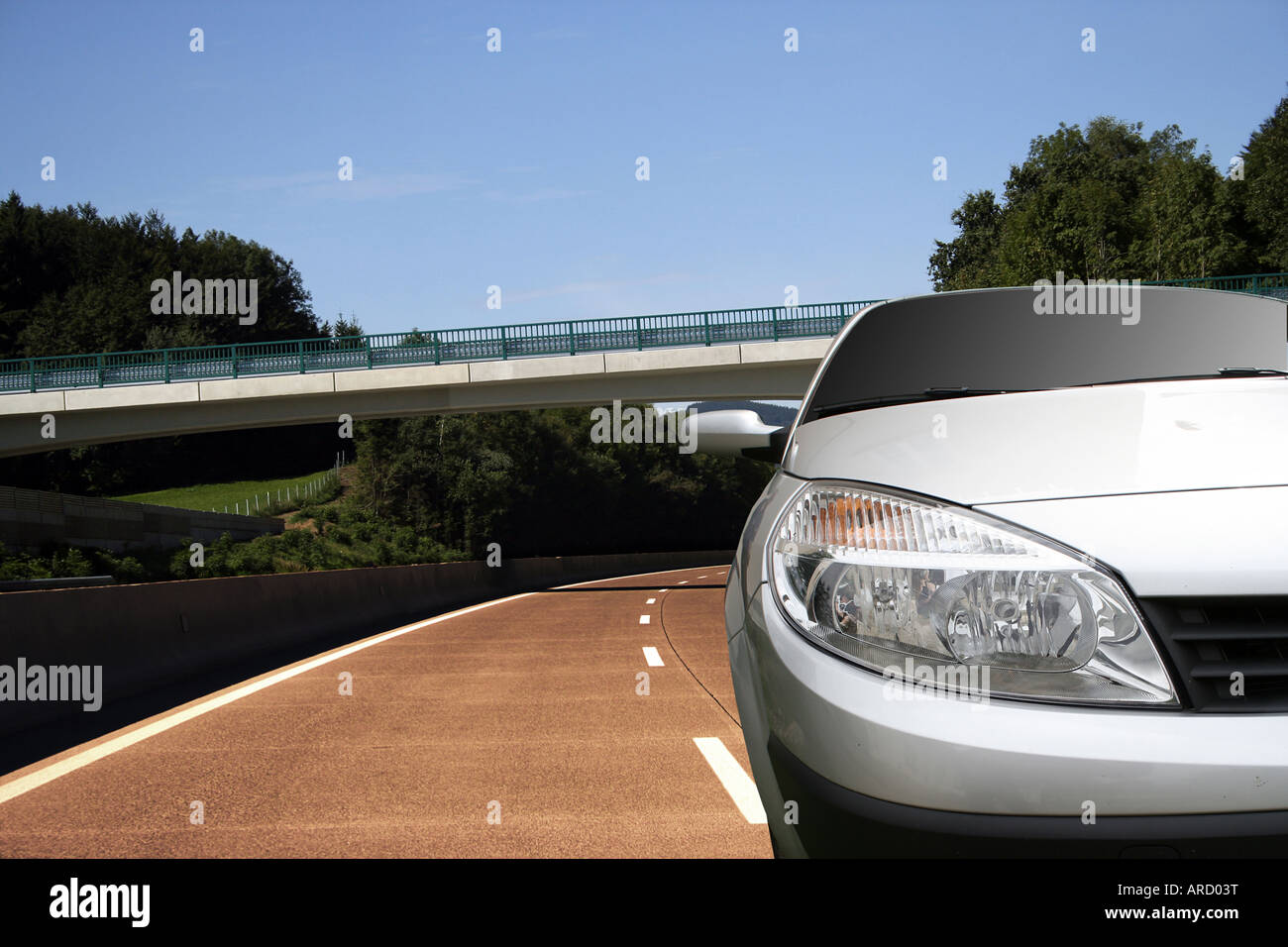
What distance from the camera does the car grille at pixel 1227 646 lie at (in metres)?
1.93

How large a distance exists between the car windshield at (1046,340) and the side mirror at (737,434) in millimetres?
367

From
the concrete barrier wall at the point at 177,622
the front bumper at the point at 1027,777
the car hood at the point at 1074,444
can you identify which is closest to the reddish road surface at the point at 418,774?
the concrete barrier wall at the point at 177,622

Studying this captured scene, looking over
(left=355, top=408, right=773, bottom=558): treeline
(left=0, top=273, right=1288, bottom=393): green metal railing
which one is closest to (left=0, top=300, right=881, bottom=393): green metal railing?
(left=0, top=273, right=1288, bottom=393): green metal railing

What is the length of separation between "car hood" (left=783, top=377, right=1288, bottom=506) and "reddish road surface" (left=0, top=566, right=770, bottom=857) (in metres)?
2.35

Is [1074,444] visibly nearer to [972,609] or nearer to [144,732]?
[972,609]

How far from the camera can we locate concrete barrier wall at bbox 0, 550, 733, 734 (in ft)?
26.2

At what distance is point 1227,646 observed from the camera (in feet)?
6.50

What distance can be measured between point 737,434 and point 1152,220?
72.4 meters

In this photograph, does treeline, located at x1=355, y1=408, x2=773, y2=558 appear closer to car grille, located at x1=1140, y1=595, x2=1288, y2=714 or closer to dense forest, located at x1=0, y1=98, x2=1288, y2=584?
dense forest, located at x1=0, y1=98, x2=1288, y2=584

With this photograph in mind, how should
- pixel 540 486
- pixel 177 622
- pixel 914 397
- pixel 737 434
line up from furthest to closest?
pixel 540 486 < pixel 177 622 < pixel 737 434 < pixel 914 397

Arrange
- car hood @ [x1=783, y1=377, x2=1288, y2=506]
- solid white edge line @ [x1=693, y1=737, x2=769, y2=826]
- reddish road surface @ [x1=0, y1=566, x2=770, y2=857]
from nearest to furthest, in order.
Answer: car hood @ [x1=783, y1=377, x2=1288, y2=506] → reddish road surface @ [x1=0, y1=566, x2=770, y2=857] → solid white edge line @ [x1=693, y1=737, x2=769, y2=826]

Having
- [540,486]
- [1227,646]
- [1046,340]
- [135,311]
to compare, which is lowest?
[540,486]

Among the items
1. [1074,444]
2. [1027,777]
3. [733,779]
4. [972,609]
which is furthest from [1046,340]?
[733,779]
